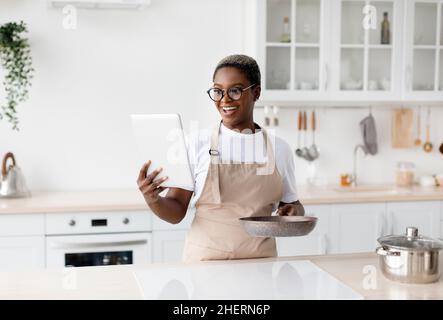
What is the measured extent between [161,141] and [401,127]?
2.78 meters

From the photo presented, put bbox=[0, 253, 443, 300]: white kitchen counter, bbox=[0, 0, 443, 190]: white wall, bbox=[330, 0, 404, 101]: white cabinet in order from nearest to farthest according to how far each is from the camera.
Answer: bbox=[0, 253, 443, 300]: white kitchen counter < bbox=[0, 0, 443, 190]: white wall < bbox=[330, 0, 404, 101]: white cabinet

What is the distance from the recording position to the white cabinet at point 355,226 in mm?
3580

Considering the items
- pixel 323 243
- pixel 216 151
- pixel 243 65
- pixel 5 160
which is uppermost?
pixel 243 65

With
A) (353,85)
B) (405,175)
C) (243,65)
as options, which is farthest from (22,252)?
(405,175)

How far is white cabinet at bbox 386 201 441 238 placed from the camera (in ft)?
12.0

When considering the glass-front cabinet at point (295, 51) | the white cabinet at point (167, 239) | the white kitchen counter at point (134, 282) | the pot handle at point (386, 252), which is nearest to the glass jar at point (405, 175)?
the glass-front cabinet at point (295, 51)

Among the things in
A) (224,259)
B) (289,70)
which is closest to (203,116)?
(289,70)

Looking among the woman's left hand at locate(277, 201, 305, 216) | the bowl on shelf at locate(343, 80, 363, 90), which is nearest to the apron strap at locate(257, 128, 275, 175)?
the woman's left hand at locate(277, 201, 305, 216)

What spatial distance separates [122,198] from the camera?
348 centimetres

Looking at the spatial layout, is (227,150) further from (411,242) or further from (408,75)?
(408,75)

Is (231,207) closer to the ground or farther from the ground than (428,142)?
closer to the ground

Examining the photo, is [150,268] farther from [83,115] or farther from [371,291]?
[83,115]

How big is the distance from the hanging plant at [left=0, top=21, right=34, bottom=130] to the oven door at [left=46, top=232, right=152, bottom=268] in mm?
894

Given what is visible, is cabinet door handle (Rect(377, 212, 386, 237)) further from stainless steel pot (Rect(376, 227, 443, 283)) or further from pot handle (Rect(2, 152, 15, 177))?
pot handle (Rect(2, 152, 15, 177))
